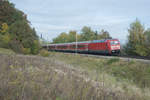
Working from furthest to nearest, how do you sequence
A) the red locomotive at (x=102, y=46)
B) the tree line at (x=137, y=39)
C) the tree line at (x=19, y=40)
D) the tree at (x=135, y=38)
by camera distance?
the tree at (x=135, y=38) < the tree line at (x=137, y=39) < the tree line at (x=19, y=40) < the red locomotive at (x=102, y=46)

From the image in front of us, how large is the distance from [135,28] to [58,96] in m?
37.8

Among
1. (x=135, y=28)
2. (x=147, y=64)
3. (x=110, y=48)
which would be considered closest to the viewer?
(x=147, y=64)

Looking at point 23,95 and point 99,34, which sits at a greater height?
point 99,34

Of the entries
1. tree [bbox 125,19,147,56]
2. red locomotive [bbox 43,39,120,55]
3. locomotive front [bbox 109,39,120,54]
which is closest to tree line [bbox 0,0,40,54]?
red locomotive [bbox 43,39,120,55]

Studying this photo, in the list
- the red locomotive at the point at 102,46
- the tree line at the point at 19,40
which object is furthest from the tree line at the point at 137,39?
the tree line at the point at 19,40

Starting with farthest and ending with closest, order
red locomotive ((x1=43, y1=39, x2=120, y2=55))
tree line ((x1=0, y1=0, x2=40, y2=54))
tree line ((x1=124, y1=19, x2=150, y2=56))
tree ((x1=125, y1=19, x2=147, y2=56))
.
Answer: tree ((x1=125, y1=19, x2=147, y2=56)) → tree line ((x1=124, y1=19, x2=150, y2=56)) → tree line ((x1=0, y1=0, x2=40, y2=54)) → red locomotive ((x1=43, y1=39, x2=120, y2=55))

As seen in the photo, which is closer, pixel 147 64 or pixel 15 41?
pixel 147 64

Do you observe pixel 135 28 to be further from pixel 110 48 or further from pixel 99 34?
pixel 99 34

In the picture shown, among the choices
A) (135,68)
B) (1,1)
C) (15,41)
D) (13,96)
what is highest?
(1,1)

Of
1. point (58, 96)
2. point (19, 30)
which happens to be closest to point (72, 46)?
point (19, 30)

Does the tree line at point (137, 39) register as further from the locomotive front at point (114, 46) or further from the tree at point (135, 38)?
the locomotive front at point (114, 46)

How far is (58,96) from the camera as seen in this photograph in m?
3.37

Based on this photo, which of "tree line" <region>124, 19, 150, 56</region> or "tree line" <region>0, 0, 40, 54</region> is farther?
"tree line" <region>124, 19, 150, 56</region>

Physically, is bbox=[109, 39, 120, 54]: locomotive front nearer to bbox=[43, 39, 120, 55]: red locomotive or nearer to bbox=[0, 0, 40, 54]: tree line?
bbox=[43, 39, 120, 55]: red locomotive
